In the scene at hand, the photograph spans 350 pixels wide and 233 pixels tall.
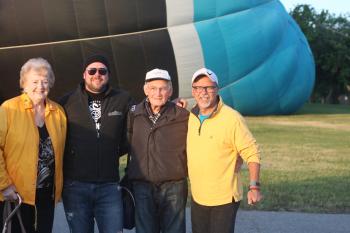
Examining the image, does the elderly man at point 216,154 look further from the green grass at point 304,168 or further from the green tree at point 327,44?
the green tree at point 327,44

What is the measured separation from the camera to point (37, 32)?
38.6 feet

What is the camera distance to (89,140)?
3.56 m

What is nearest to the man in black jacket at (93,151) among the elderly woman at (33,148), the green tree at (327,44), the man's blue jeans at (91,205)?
the man's blue jeans at (91,205)

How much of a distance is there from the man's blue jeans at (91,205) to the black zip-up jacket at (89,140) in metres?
0.06

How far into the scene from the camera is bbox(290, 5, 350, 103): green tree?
41.5 metres

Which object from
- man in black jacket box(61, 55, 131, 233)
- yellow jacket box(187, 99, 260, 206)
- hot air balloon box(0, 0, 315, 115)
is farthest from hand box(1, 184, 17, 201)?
hot air balloon box(0, 0, 315, 115)

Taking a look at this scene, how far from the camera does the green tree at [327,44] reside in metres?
41.5

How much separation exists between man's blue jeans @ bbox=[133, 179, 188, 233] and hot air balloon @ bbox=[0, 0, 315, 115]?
8646mm

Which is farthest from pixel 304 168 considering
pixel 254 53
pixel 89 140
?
pixel 254 53

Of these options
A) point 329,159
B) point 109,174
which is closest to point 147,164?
point 109,174

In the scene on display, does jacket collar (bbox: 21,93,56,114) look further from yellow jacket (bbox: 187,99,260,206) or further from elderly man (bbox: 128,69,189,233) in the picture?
yellow jacket (bbox: 187,99,260,206)

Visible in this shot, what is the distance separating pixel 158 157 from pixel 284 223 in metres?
2.06

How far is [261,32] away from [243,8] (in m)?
0.79

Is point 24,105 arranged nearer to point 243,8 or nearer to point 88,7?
point 88,7
